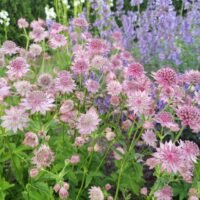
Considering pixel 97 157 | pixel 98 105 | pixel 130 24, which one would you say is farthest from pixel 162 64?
pixel 97 157

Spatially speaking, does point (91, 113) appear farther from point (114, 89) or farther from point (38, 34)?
point (38, 34)

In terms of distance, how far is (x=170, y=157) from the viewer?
152 centimetres

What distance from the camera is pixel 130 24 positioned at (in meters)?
3.62

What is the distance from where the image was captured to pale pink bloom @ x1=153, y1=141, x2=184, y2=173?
4.94 ft

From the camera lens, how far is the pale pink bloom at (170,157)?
4.94 feet

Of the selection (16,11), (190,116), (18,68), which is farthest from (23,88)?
(16,11)

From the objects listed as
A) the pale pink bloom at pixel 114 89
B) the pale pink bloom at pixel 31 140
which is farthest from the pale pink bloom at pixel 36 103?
the pale pink bloom at pixel 114 89

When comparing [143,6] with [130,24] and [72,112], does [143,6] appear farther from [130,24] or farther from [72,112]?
[72,112]

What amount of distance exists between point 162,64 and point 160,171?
1.79 m

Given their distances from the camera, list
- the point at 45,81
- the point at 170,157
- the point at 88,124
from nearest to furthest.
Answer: the point at 170,157 → the point at 88,124 → the point at 45,81

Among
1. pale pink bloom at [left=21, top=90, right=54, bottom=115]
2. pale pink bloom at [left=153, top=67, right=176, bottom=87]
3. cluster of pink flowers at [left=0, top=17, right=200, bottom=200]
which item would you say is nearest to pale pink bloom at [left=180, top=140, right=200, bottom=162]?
cluster of pink flowers at [left=0, top=17, right=200, bottom=200]

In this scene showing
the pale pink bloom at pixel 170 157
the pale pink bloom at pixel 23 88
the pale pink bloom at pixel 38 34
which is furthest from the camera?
the pale pink bloom at pixel 38 34

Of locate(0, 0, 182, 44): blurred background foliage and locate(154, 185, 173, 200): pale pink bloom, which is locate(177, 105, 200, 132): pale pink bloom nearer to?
locate(154, 185, 173, 200): pale pink bloom

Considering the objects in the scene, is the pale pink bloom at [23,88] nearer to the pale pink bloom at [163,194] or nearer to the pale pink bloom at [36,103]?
the pale pink bloom at [36,103]
